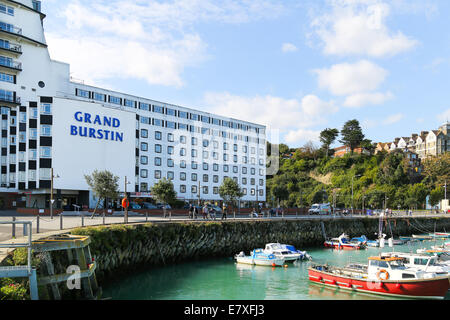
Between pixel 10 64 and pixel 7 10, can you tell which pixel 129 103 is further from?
pixel 7 10

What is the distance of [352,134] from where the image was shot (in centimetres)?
13775

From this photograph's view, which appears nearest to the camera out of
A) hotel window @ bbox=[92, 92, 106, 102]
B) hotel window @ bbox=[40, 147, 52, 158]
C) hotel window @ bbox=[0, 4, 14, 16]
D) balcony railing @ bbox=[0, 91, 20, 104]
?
hotel window @ bbox=[40, 147, 52, 158]

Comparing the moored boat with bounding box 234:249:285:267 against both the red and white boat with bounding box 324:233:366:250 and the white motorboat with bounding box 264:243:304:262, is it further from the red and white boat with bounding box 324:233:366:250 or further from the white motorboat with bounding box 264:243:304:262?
the red and white boat with bounding box 324:233:366:250

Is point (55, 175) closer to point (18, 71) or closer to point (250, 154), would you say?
point (18, 71)

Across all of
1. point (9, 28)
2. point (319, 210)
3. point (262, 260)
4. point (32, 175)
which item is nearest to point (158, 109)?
point (9, 28)

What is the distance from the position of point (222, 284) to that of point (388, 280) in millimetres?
11676

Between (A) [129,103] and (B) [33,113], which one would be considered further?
(A) [129,103]

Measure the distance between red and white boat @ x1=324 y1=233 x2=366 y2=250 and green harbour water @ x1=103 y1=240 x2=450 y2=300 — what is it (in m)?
13.3

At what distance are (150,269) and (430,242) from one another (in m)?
47.3

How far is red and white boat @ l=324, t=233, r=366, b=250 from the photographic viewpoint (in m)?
50.8

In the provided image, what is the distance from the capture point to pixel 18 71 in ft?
241

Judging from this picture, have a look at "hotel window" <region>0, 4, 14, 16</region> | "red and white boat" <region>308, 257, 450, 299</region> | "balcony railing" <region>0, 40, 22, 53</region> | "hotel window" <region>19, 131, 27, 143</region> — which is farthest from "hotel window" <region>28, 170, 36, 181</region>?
"red and white boat" <region>308, 257, 450, 299</region>

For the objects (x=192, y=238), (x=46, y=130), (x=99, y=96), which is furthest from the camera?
(x=99, y=96)
